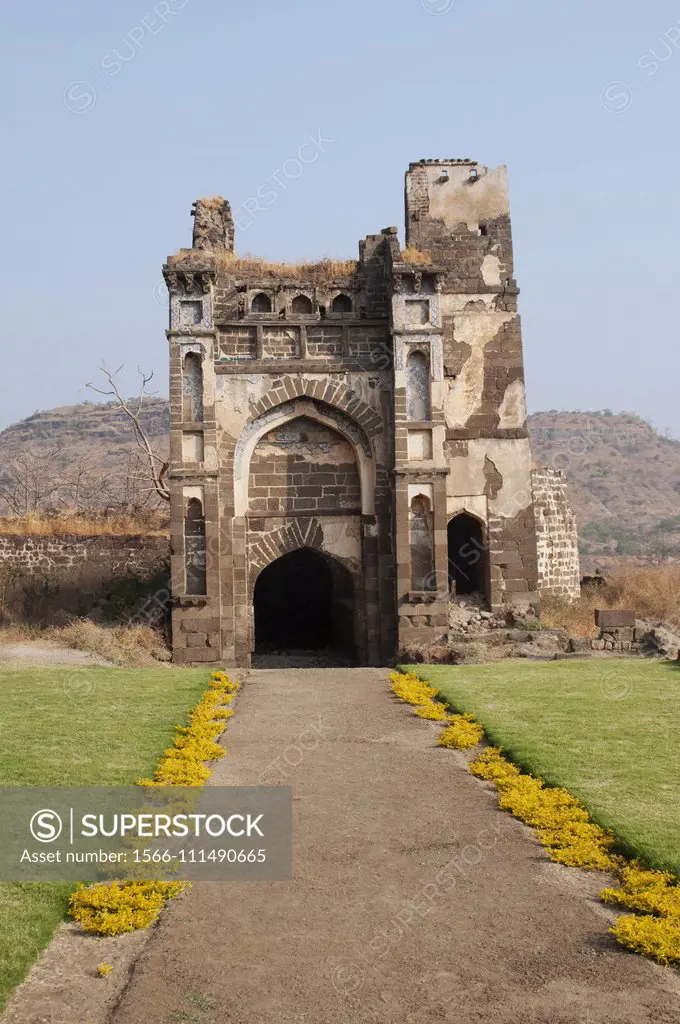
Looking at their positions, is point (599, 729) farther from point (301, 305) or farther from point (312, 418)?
point (301, 305)

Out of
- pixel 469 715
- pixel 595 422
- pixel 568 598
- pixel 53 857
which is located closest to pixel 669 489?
pixel 595 422

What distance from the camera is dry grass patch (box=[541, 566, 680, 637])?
22.5m

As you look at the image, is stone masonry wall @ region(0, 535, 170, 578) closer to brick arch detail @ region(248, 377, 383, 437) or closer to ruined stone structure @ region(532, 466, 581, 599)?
brick arch detail @ region(248, 377, 383, 437)

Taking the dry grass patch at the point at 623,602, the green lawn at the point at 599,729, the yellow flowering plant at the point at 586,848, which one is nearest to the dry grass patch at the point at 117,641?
the green lawn at the point at 599,729

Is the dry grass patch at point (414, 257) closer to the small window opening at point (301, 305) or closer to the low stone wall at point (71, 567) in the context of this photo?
the small window opening at point (301, 305)

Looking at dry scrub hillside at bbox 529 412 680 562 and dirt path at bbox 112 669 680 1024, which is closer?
dirt path at bbox 112 669 680 1024

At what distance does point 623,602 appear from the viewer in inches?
995

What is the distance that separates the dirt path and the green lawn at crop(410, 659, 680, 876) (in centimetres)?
72

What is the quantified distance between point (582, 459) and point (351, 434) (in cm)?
7326

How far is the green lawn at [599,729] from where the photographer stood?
769cm

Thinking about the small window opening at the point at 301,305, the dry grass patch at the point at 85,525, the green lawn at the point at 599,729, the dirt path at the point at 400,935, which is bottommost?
the dirt path at the point at 400,935

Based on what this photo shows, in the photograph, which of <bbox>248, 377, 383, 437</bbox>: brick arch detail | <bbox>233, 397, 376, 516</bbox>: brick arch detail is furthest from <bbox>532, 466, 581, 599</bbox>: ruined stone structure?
<bbox>248, 377, 383, 437</bbox>: brick arch detail

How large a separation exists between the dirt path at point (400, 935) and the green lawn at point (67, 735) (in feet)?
2.37

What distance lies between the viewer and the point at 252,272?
2098 centimetres
